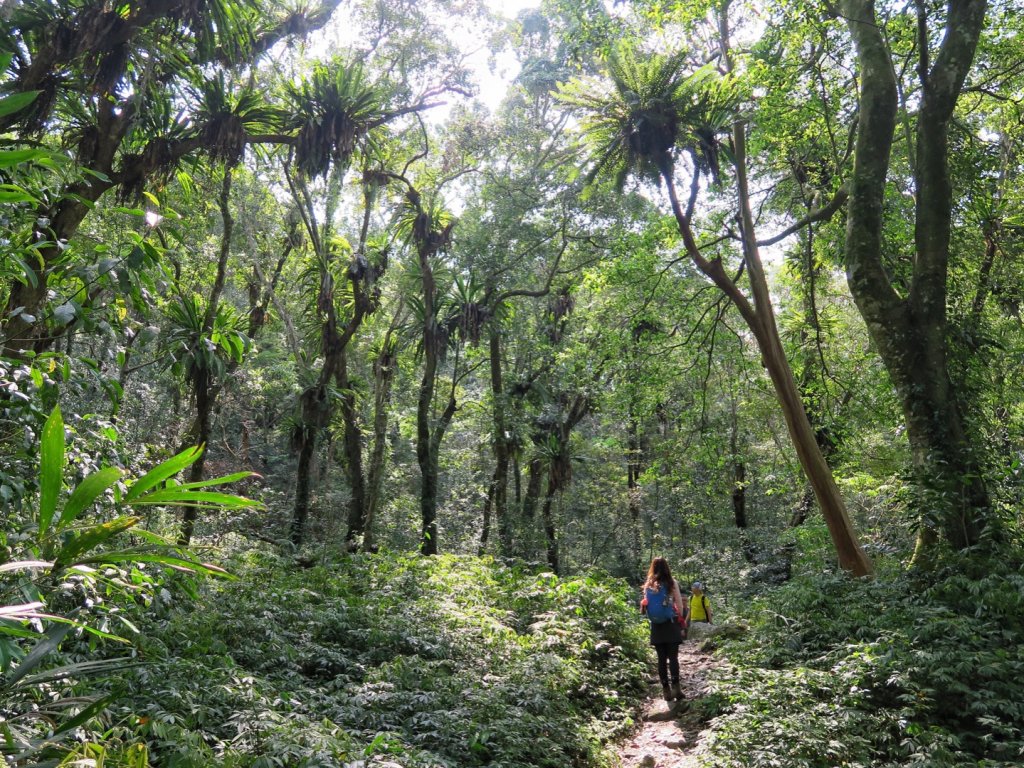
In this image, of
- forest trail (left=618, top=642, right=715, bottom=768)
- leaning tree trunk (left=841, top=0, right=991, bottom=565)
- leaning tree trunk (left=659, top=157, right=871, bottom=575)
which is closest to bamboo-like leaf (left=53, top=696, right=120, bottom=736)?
forest trail (left=618, top=642, right=715, bottom=768)

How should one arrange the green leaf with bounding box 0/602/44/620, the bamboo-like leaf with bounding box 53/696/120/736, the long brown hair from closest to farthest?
the green leaf with bounding box 0/602/44/620
the bamboo-like leaf with bounding box 53/696/120/736
the long brown hair

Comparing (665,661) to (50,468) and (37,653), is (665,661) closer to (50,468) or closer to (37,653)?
(37,653)

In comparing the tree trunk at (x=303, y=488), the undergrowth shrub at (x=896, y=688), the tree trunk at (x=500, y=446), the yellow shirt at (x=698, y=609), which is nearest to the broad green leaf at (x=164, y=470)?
the undergrowth shrub at (x=896, y=688)

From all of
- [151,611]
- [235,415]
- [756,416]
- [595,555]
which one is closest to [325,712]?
[151,611]

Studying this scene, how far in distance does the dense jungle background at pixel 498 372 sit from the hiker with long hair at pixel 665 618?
19.4 inches

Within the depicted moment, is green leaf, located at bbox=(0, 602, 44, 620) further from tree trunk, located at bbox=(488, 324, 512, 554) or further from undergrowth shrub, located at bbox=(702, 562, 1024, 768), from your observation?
tree trunk, located at bbox=(488, 324, 512, 554)

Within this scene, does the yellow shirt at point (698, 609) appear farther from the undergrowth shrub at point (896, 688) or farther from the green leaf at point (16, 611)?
the green leaf at point (16, 611)

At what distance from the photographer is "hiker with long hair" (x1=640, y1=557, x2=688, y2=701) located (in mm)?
6535

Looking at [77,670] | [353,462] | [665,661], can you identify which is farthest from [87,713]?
[353,462]

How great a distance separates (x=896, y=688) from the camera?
4781mm

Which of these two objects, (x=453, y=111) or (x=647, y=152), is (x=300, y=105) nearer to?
(x=647, y=152)

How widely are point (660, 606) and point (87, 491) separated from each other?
612cm

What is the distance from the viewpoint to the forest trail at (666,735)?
5.27 m

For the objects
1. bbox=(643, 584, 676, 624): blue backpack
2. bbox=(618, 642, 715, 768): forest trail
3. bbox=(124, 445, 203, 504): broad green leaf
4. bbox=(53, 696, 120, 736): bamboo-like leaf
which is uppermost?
bbox=(124, 445, 203, 504): broad green leaf
